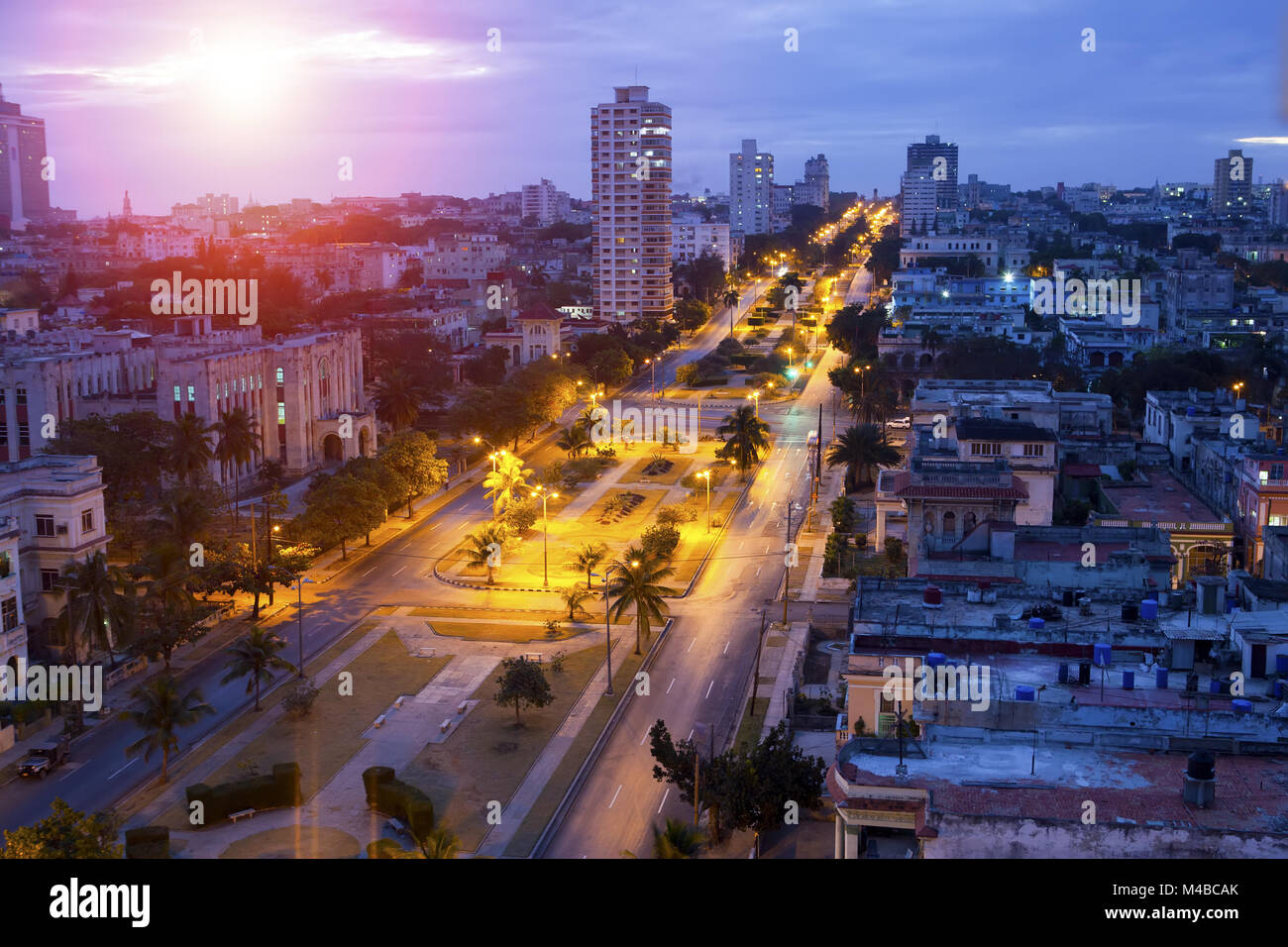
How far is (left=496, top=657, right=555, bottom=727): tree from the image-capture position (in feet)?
107

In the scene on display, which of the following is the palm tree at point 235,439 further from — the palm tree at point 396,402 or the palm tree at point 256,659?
the palm tree at point 256,659

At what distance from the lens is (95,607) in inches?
1336

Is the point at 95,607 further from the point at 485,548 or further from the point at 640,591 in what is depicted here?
the point at 485,548

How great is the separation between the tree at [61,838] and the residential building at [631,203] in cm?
10271

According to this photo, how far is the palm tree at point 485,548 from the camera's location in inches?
1839

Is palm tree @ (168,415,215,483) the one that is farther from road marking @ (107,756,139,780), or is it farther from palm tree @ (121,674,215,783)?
palm tree @ (121,674,215,783)

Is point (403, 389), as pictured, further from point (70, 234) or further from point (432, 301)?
point (70, 234)

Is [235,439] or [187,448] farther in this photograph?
[235,439]

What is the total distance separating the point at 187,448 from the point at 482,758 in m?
27.9

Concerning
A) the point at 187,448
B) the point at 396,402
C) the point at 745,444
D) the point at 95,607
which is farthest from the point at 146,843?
the point at 396,402

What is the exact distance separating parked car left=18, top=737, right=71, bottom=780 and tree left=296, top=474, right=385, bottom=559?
17.4 metres

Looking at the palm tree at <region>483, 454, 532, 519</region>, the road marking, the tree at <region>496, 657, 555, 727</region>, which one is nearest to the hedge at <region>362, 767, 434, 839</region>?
the tree at <region>496, 657, 555, 727</region>

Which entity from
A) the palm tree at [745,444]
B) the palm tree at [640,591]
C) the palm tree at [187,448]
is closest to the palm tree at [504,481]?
the palm tree at [187,448]
